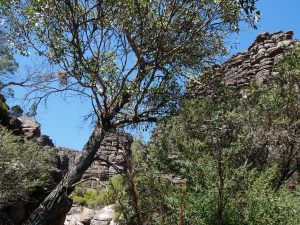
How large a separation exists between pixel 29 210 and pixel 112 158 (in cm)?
2188

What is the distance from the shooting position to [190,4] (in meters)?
11.0

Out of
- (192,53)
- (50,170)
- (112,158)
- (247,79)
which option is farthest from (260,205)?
(112,158)

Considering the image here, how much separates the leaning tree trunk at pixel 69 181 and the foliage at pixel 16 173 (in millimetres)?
3122

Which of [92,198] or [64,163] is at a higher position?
[64,163]

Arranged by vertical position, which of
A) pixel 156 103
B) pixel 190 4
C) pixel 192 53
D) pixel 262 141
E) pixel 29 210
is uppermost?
pixel 190 4

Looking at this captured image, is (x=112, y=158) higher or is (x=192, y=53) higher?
(x=112, y=158)

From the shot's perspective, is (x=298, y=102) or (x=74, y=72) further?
(x=298, y=102)

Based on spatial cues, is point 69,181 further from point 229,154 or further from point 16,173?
point 229,154

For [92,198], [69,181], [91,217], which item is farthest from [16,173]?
[92,198]

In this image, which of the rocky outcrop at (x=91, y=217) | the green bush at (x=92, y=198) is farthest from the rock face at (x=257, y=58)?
the rocky outcrop at (x=91, y=217)

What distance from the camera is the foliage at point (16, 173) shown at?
12.6 meters

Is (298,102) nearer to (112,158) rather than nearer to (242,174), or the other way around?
(242,174)

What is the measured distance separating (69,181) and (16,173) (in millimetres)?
4337

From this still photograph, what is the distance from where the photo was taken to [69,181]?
33.0 ft
